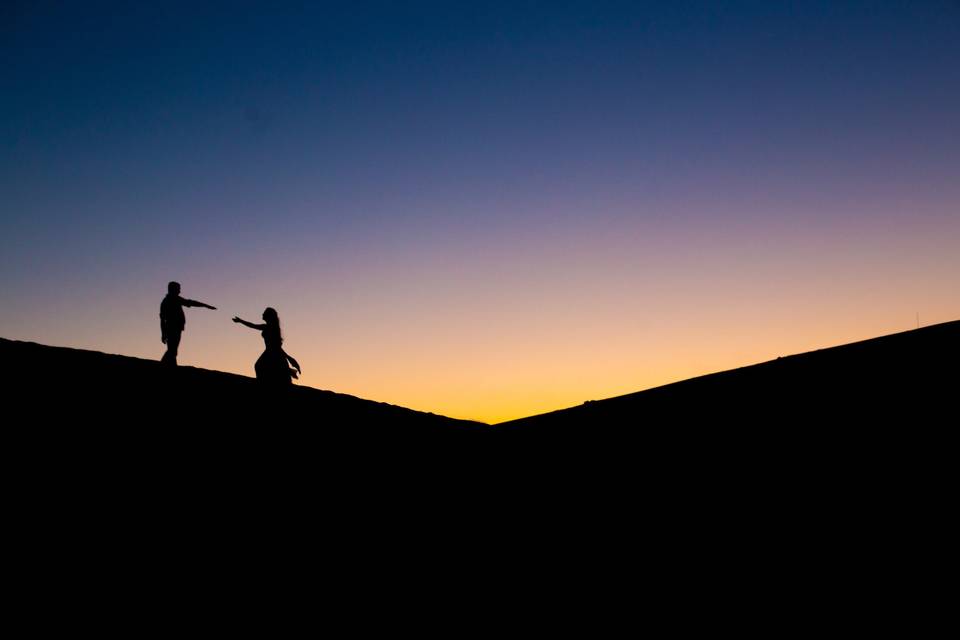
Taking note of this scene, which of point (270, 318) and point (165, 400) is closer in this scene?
point (165, 400)

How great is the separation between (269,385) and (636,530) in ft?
18.0

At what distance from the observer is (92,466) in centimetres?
566

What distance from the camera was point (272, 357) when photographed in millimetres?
8805

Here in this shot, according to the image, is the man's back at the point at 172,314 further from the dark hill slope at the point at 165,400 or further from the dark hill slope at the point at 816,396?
the dark hill slope at the point at 816,396

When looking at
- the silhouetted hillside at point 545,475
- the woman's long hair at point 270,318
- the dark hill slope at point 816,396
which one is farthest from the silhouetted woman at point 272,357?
the dark hill slope at point 816,396

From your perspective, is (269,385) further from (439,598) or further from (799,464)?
(799,464)

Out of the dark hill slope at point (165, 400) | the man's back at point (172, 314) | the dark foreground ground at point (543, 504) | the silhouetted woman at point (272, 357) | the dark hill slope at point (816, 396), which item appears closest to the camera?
the dark foreground ground at point (543, 504)

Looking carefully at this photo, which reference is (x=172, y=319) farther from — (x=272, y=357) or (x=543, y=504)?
(x=543, y=504)

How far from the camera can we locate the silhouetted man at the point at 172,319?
923 centimetres

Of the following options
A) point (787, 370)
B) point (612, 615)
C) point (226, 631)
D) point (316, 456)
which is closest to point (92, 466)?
point (316, 456)

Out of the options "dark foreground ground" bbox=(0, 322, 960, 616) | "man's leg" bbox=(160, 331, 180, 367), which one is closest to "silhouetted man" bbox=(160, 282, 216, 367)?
"man's leg" bbox=(160, 331, 180, 367)

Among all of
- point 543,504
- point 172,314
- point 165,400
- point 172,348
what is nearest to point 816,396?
point 543,504

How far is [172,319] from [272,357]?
1.80 m

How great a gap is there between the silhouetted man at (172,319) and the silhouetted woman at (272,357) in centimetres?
95
